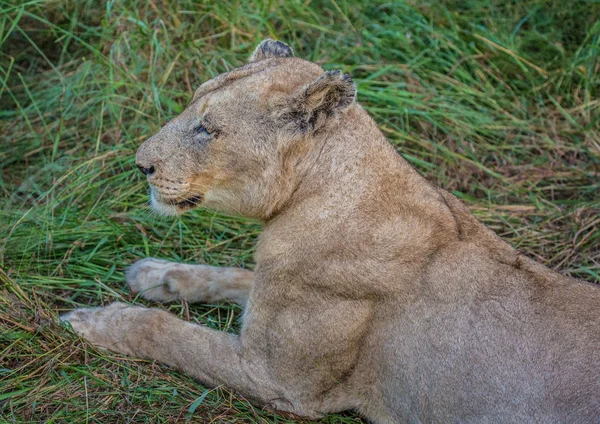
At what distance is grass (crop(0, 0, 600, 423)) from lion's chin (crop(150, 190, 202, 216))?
71 centimetres

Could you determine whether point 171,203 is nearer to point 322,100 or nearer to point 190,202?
point 190,202

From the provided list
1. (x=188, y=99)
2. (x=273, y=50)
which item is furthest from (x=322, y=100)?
(x=188, y=99)

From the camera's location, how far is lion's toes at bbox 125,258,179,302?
4754 millimetres

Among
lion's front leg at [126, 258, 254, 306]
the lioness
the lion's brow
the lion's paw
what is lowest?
lion's front leg at [126, 258, 254, 306]

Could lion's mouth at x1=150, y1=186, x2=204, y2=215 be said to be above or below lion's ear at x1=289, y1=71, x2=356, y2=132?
below

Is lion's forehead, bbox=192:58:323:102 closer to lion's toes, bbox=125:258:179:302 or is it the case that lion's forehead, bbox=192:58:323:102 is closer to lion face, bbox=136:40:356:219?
lion face, bbox=136:40:356:219

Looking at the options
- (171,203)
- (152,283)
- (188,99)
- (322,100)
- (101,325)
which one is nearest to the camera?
(322,100)

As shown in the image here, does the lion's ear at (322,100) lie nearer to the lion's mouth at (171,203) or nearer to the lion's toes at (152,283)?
the lion's mouth at (171,203)

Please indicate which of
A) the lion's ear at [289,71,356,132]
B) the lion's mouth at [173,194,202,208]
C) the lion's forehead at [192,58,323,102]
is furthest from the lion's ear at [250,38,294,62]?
the lion's mouth at [173,194,202,208]

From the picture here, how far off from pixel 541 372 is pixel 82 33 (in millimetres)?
3965

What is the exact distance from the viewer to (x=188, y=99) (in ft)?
19.6

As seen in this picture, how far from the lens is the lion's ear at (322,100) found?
3.77m

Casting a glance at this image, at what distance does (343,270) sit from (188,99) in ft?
8.12

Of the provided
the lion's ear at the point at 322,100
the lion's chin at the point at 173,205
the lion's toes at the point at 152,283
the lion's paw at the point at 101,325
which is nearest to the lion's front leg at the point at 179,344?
the lion's paw at the point at 101,325
